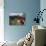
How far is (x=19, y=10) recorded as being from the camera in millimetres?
5211

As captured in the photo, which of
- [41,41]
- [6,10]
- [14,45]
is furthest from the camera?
[6,10]

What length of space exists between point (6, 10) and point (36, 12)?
113 cm

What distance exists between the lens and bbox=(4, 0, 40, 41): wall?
5176 millimetres

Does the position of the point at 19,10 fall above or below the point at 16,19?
above

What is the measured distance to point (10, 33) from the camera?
523 cm

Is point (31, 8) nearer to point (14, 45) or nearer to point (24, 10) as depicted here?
point (24, 10)

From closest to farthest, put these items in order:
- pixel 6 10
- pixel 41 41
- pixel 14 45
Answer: pixel 41 41 → pixel 14 45 → pixel 6 10

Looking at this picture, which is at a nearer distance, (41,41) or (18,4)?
(41,41)

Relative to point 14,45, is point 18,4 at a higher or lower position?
higher

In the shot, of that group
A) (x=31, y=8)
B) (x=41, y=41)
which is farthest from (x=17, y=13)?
(x=41, y=41)

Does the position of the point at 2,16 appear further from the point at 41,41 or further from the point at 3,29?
the point at 41,41

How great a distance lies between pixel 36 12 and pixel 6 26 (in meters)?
1.24

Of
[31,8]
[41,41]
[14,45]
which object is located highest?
[31,8]

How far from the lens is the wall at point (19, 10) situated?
5176mm
